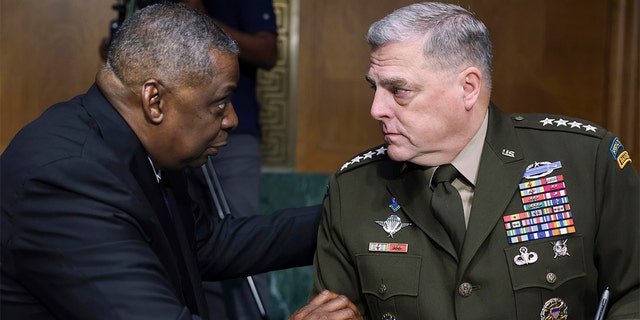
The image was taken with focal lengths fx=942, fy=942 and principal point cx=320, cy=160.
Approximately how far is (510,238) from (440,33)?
21.2 inches

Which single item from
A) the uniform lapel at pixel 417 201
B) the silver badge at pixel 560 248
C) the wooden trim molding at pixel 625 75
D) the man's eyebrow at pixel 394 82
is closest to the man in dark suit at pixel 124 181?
the uniform lapel at pixel 417 201

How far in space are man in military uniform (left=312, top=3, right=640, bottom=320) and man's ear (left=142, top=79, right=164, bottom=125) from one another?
527 millimetres

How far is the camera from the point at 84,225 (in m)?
2.08

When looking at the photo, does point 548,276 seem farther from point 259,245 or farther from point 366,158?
point 259,245

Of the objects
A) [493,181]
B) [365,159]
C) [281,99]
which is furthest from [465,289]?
[281,99]

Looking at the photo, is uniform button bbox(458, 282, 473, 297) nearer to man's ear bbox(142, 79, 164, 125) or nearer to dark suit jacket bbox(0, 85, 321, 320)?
dark suit jacket bbox(0, 85, 321, 320)

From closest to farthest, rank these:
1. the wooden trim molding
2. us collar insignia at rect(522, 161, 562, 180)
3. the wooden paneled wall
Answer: us collar insignia at rect(522, 161, 562, 180)
the wooden paneled wall
the wooden trim molding

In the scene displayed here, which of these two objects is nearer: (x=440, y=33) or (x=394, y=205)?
(x=440, y=33)

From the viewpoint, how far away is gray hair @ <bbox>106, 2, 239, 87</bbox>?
229 centimetres

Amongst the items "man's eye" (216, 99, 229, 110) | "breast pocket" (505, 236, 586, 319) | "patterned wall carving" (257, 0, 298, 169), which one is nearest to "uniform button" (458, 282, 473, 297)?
"breast pocket" (505, 236, 586, 319)

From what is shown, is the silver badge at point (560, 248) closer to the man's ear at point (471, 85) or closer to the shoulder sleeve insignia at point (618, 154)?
the shoulder sleeve insignia at point (618, 154)

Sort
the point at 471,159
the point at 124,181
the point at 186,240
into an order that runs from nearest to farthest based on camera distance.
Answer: the point at 124,181
the point at 471,159
the point at 186,240

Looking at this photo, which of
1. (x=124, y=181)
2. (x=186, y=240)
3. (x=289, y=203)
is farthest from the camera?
(x=289, y=203)

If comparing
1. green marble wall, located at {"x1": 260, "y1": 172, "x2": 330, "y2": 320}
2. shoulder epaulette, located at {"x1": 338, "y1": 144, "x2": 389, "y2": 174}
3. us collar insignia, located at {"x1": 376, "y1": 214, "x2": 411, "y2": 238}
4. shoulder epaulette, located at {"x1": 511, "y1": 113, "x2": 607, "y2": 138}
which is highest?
shoulder epaulette, located at {"x1": 511, "y1": 113, "x2": 607, "y2": 138}
